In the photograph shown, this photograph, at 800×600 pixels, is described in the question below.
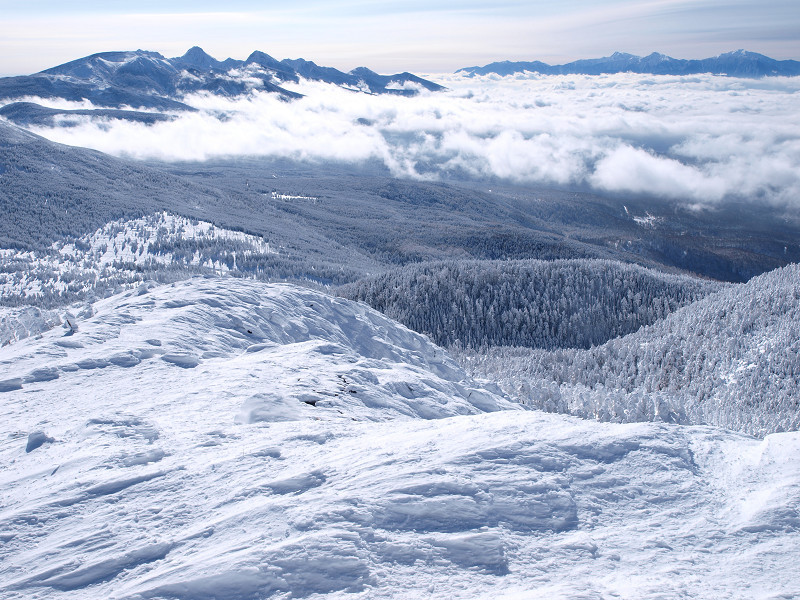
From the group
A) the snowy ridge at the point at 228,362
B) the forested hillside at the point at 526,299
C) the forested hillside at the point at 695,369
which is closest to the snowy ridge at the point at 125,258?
the forested hillside at the point at 526,299

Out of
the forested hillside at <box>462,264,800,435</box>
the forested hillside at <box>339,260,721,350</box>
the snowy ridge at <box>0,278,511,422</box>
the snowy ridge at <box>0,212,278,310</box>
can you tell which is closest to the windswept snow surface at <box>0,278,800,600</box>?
the snowy ridge at <box>0,278,511,422</box>

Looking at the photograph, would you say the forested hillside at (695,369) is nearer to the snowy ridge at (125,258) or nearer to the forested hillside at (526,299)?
the forested hillside at (526,299)

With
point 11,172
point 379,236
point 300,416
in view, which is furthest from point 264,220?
point 300,416

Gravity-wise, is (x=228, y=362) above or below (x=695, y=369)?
above

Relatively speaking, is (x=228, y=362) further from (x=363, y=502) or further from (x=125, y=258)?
(x=125, y=258)

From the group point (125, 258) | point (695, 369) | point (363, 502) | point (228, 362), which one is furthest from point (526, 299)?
point (363, 502)
